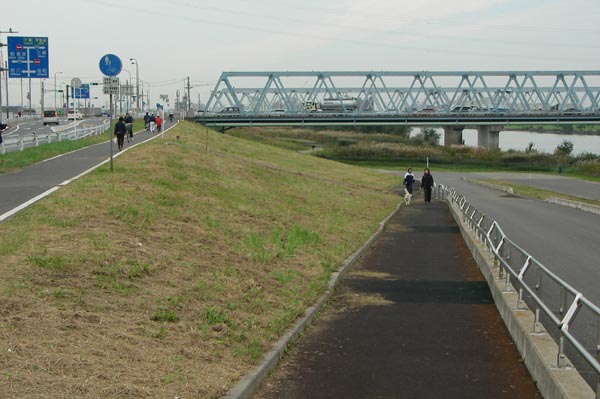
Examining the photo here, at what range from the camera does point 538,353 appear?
7613 mm

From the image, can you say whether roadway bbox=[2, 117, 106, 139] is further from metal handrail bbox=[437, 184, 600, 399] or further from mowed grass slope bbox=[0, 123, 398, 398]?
metal handrail bbox=[437, 184, 600, 399]

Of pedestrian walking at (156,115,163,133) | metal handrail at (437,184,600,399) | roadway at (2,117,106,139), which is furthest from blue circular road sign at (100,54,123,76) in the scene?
roadway at (2,117,106,139)

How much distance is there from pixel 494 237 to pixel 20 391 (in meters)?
10.7

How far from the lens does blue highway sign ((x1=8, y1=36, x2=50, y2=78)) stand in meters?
46.5

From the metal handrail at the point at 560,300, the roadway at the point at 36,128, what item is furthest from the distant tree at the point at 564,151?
the metal handrail at the point at 560,300

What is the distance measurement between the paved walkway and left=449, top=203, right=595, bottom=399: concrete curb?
153 millimetres

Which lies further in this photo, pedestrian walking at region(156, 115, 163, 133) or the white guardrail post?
pedestrian walking at region(156, 115, 163, 133)

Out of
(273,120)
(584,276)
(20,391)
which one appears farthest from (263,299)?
(273,120)

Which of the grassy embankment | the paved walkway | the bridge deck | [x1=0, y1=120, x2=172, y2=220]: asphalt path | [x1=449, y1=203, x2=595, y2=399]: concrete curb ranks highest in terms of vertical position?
the bridge deck

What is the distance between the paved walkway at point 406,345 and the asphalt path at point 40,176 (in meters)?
7.27

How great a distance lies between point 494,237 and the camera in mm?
15102

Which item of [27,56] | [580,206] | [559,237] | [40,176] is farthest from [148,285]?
[27,56]

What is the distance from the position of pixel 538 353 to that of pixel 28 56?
1734 inches

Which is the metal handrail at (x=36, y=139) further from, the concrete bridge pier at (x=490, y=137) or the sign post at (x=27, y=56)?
the concrete bridge pier at (x=490, y=137)
